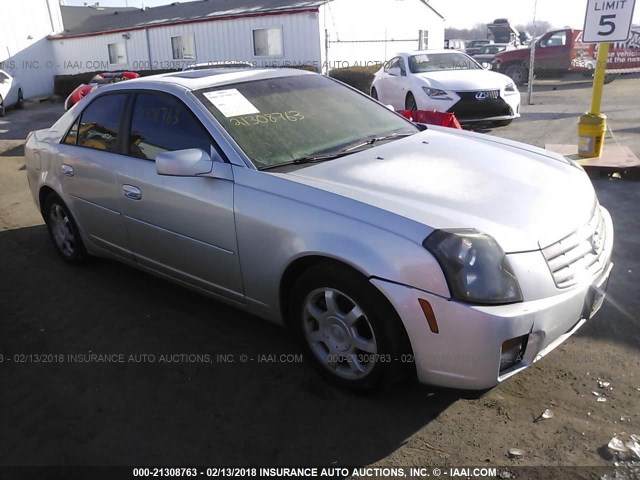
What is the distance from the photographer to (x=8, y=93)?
19.2 meters

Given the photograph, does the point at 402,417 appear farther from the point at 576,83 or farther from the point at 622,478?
the point at 576,83

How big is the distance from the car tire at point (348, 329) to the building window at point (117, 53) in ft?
83.5

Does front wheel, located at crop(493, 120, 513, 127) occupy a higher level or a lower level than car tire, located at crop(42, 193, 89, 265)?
lower

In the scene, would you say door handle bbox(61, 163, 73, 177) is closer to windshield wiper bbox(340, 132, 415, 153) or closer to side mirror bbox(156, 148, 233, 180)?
side mirror bbox(156, 148, 233, 180)

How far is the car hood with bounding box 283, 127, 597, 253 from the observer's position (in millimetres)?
2662

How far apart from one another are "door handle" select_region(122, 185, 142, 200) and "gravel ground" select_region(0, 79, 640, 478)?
2.74 ft

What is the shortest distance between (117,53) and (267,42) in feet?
31.2

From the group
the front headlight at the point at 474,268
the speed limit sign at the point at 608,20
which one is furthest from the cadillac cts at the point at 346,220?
the speed limit sign at the point at 608,20

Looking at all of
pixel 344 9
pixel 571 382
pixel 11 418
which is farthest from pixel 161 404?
pixel 344 9

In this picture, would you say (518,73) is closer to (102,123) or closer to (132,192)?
(102,123)

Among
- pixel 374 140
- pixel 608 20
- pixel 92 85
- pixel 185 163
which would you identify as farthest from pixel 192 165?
pixel 92 85

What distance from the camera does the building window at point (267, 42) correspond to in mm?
19828

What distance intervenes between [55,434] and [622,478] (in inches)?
103

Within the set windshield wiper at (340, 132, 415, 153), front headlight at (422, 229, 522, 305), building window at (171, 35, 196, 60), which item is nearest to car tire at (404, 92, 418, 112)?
windshield wiper at (340, 132, 415, 153)
